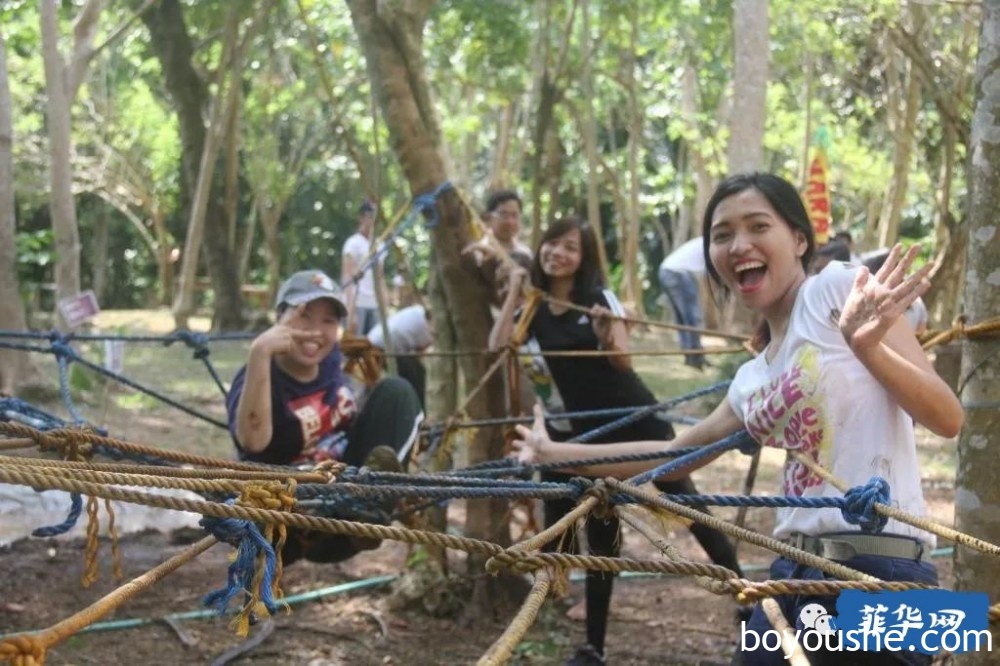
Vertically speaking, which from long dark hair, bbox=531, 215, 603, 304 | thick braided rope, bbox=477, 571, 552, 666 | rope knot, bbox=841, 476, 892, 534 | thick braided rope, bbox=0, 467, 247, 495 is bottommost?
thick braided rope, bbox=477, 571, 552, 666

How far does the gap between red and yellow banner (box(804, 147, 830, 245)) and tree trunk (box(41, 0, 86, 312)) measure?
4611 millimetres

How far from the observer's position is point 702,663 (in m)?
3.25

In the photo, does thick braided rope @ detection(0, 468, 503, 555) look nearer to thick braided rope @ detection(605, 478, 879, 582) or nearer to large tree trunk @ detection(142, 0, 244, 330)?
thick braided rope @ detection(605, 478, 879, 582)

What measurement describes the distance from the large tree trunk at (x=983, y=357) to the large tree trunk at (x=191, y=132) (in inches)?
316

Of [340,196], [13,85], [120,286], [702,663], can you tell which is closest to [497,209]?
[702,663]

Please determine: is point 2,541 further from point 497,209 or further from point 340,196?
point 340,196

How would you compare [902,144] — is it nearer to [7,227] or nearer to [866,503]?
[7,227]

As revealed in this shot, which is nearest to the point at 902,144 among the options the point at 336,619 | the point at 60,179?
the point at 60,179

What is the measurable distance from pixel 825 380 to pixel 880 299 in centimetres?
21

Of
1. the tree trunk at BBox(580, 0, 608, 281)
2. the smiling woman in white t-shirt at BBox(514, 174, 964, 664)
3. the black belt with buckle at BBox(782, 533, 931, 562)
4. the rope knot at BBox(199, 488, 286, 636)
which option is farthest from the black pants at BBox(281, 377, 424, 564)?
the tree trunk at BBox(580, 0, 608, 281)

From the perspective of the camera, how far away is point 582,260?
11.6ft

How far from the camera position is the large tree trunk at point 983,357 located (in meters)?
2.10

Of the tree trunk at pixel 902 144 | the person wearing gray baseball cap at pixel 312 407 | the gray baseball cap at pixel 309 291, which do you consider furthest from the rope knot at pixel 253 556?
the tree trunk at pixel 902 144

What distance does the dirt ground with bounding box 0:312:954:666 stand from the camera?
3420 millimetres
